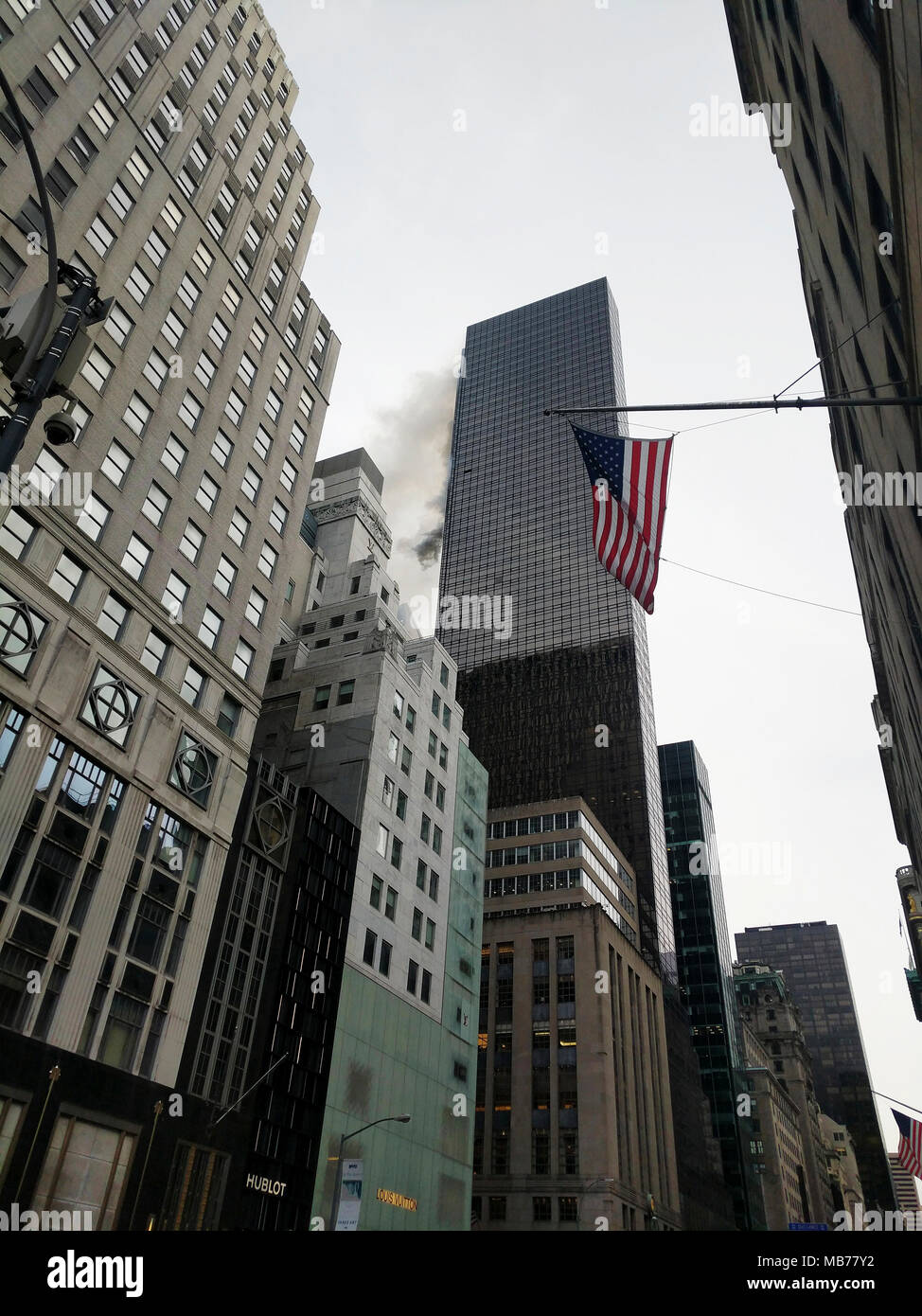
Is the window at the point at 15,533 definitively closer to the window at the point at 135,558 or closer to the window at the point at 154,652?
the window at the point at 135,558

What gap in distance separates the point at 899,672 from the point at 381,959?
34505 millimetres

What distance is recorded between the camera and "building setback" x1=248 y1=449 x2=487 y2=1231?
51.8 metres

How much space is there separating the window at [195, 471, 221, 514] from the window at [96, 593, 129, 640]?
8847 millimetres

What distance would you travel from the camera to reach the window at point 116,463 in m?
41.2

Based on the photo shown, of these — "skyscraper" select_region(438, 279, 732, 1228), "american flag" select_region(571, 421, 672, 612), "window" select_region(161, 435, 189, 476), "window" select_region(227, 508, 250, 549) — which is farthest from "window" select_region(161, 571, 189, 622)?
"skyscraper" select_region(438, 279, 732, 1228)

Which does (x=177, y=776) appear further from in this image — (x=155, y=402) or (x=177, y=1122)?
(x=155, y=402)

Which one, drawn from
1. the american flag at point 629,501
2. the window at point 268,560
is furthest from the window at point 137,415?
the american flag at point 629,501

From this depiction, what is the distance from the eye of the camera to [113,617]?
39.6 meters

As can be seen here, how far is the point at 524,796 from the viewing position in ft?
Result: 512

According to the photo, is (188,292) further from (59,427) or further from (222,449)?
(59,427)

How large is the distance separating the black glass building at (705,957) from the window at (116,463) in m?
132

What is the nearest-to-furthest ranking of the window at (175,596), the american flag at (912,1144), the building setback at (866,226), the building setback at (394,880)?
1. the building setback at (866,226)
2. the american flag at (912,1144)
3. the window at (175,596)
4. the building setback at (394,880)

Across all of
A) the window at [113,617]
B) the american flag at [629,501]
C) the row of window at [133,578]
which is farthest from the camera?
the window at [113,617]

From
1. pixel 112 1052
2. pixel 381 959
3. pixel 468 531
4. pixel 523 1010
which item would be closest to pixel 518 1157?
pixel 523 1010
